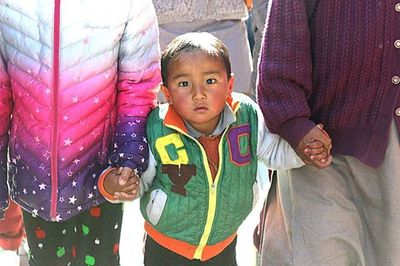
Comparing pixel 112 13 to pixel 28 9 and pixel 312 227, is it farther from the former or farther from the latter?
pixel 312 227

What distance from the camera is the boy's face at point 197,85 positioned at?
3045mm

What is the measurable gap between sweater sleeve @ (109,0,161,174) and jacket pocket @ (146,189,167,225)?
12 cm

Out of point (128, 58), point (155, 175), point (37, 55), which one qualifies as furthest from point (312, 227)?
point (37, 55)

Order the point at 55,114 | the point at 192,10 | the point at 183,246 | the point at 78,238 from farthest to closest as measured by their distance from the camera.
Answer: the point at 192,10 < the point at 78,238 < the point at 183,246 < the point at 55,114

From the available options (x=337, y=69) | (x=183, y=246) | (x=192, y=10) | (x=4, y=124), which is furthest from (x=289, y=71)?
(x=192, y=10)

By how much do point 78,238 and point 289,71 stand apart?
1.04m

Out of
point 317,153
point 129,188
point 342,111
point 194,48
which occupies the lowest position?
point 129,188

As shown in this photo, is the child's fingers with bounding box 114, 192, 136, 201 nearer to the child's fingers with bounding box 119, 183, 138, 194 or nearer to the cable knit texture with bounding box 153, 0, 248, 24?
the child's fingers with bounding box 119, 183, 138, 194

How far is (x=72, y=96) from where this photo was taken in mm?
2998

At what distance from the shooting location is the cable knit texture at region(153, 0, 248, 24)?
15.5 ft

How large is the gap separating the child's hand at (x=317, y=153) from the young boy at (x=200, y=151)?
0.56ft

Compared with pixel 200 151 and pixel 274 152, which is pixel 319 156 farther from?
pixel 200 151

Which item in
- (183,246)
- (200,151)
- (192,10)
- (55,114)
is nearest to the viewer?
(55,114)

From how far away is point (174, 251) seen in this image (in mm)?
3236
